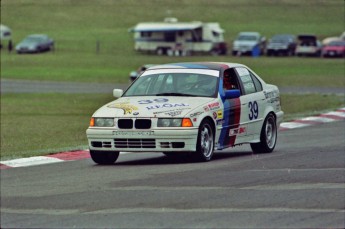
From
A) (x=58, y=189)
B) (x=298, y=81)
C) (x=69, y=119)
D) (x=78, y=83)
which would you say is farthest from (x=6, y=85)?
(x=58, y=189)

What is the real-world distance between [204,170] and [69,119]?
1567 centimetres

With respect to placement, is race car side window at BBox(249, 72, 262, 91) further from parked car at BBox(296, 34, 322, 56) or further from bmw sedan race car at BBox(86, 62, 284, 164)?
parked car at BBox(296, 34, 322, 56)

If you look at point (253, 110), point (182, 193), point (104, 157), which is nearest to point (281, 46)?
point (253, 110)

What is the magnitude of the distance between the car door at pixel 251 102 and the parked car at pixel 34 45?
5388 cm

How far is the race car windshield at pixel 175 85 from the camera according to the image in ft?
48.5

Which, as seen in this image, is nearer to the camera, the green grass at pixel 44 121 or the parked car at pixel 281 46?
the green grass at pixel 44 121

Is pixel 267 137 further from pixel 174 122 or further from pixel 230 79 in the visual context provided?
pixel 174 122

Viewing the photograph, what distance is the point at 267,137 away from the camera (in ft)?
52.5

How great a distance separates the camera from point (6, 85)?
44312 millimetres

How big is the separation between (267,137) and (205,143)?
6.90 ft

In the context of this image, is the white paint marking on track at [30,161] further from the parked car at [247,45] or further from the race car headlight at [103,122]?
the parked car at [247,45]

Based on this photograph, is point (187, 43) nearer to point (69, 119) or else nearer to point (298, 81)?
Answer: point (298, 81)

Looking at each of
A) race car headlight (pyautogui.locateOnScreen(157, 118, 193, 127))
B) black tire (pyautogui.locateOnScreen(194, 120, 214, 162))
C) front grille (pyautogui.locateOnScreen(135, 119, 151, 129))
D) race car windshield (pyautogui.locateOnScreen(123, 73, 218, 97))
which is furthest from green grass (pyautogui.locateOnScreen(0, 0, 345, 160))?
black tire (pyautogui.locateOnScreen(194, 120, 214, 162))

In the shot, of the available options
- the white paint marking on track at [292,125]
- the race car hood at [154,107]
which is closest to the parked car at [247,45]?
the white paint marking on track at [292,125]
